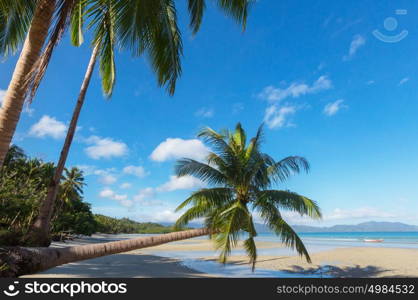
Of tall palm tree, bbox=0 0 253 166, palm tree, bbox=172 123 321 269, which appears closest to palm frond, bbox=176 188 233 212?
palm tree, bbox=172 123 321 269

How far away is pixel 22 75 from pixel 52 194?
5.91m

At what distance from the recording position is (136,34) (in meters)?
5.06

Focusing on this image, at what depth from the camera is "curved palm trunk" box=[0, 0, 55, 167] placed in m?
4.38

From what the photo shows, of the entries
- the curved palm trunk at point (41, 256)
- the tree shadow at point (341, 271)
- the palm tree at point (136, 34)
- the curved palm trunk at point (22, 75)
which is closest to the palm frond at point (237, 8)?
the palm tree at point (136, 34)

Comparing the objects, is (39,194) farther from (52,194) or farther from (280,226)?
(280,226)

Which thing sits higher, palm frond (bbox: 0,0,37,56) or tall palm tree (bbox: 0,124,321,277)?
palm frond (bbox: 0,0,37,56)

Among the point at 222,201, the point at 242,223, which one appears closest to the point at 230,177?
the point at 222,201

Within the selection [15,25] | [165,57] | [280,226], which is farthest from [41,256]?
[280,226]

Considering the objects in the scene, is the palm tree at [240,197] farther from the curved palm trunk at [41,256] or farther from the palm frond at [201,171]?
the curved palm trunk at [41,256]

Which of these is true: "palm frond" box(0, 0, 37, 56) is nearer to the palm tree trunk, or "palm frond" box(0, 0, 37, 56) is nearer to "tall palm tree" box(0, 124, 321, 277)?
the palm tree trunk

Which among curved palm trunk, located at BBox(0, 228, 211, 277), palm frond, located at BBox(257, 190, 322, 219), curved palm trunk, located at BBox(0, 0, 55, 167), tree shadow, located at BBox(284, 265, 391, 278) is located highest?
curved palm trunk, located at BBox(0, 0, 55, 167)

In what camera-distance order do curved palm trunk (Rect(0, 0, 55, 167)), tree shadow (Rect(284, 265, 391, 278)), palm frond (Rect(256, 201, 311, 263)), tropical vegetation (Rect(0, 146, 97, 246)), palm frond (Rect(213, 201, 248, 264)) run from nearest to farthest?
curved palm trunk (Rect(0, 0, 55, 167)) → palm frond (Rect(213, 201, 248, 264)) → palm frond (Rect(256, 201, 311, 263)) → tree shadow (Rect(284, 265, 391, 278)) → tropical vegetation (Rect(0, 146, 97, 246))

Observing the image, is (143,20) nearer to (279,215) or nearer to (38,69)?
(38,69)

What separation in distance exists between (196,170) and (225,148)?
1488 millimetres
